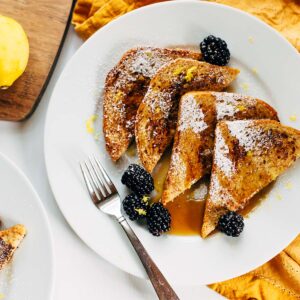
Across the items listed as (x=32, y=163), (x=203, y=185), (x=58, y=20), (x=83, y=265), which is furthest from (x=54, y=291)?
(x=58, y=20)

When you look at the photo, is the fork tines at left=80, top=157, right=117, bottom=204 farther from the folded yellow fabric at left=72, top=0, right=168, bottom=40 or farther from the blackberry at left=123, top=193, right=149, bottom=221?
the folded yellow fabric at left=72, top=0, right=168, bottom=40

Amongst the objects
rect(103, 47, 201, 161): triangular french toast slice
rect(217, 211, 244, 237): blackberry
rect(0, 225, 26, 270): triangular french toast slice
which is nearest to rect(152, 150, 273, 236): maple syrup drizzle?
rect(217, 211, 244, 237): blackberry

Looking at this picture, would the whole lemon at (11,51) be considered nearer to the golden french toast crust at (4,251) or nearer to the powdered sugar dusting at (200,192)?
the golden french toast crust at (4,251)

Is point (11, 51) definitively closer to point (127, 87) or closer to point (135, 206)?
point (127, 87)

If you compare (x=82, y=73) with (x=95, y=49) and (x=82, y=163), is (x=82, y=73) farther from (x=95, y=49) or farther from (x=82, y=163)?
(x=82, y=163)

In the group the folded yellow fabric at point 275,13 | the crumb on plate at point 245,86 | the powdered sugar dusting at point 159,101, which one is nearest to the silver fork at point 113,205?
the powdered sugar dusting at point 159,101

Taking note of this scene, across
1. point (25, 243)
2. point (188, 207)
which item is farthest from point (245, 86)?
point (25, 243)

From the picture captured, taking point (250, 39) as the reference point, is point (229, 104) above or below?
below
